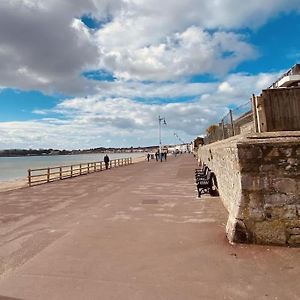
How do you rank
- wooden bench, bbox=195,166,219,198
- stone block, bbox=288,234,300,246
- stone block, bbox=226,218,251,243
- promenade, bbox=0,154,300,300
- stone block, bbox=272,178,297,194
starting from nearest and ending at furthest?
1. promenade, bbox=0,154,300,300
2. stone block, bbox=288,234,300,246
3. stone block, bbox=272,178,297,194
4. stone block, bbox=226,218,251,243
5. wooden bench, bbox=195,166,219,198

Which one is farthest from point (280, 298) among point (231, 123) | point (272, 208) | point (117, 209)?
point (231, 123)

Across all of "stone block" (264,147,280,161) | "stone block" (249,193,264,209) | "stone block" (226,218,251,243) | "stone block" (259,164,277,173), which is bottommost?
"stone block" (226,218,251,243)

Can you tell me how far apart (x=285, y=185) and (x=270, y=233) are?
0.87 m

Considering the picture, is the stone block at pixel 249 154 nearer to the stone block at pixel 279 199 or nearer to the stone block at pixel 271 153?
the stone block at pixel 271 153

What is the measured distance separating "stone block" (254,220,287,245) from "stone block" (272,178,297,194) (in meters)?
0.55

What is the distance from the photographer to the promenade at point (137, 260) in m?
4.20

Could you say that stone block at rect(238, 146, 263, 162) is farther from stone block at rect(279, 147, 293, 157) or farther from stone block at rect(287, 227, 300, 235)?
stone block at rect(287, 227, 300, 235)

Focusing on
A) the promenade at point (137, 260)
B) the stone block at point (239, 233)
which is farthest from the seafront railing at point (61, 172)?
the stone block at point (239, 233)

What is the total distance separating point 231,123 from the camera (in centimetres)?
1067

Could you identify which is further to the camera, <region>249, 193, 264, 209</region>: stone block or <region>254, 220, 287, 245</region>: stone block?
<region>249, 193, 264, 209</region>: stone block

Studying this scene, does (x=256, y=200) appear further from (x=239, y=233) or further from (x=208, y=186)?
(x=208, y=186)

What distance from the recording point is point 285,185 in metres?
5.80

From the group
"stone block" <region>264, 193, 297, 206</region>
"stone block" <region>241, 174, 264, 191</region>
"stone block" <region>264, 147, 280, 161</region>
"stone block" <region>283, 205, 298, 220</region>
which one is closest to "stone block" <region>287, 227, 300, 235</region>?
"stone block" <region>283, 205, 298, 220</region>

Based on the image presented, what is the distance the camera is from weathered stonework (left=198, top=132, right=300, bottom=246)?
5750 mm
